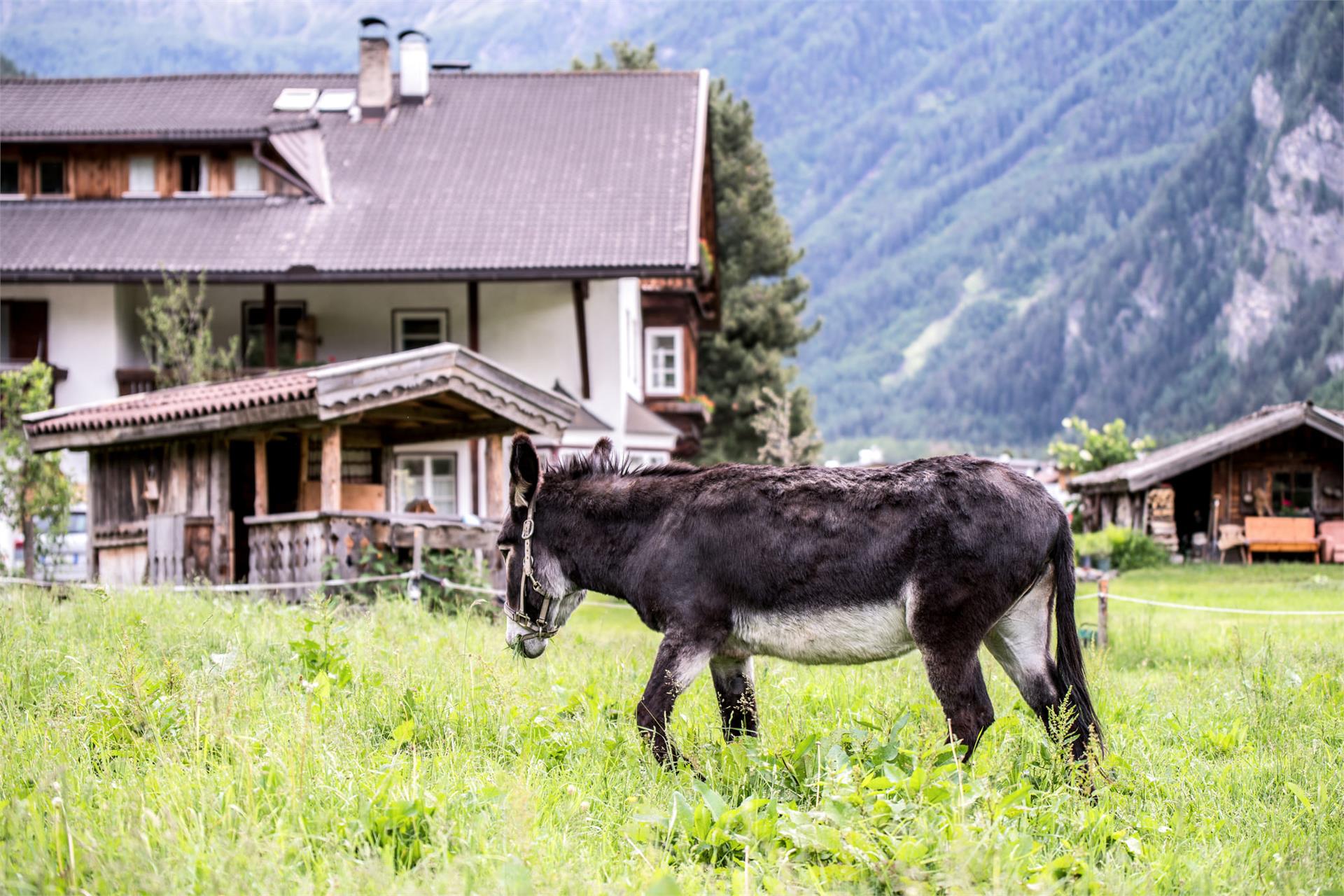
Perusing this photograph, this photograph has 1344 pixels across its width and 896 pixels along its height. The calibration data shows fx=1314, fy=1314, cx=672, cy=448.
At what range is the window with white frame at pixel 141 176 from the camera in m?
29.6

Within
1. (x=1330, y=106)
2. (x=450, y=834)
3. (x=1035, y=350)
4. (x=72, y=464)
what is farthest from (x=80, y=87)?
(x=1035, y=350)

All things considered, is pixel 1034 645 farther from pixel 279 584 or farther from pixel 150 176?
pixel 150 176

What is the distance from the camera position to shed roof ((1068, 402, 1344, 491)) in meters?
31.2

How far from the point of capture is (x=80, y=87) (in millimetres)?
32969

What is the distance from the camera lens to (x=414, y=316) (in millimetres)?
27984

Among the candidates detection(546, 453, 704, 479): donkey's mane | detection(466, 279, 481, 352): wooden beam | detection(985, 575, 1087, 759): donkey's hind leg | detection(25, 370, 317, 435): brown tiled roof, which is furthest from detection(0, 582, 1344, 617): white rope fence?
detection(466, 279, 481, 352): wooden beam

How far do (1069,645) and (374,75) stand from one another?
2879 cm

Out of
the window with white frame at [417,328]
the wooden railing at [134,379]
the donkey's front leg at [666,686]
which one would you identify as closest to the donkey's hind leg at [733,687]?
the donkey's front leg at [666,686]

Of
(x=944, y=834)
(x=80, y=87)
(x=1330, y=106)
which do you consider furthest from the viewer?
(x=1330, y=106)

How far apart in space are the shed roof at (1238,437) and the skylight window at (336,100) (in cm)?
2155

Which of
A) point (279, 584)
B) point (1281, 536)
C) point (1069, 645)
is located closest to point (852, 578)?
point (1069, 645)

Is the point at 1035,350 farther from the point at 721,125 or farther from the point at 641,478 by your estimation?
the point at 641,478

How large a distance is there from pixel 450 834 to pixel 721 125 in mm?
43670

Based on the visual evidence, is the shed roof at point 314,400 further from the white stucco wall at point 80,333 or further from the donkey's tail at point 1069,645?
the white stucco wall at point 80,333
